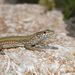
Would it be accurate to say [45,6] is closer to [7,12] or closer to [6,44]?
[7,12]

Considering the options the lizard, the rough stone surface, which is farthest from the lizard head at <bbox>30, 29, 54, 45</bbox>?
the rough stone surface

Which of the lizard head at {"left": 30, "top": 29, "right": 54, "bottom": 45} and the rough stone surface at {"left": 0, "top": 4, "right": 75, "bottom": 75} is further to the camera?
the lizard head at {"left": 30, "top": 29, "right": 54, "bottom": 45}

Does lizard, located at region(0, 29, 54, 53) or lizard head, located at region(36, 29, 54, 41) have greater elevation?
lizard head, located at region(36, 29, 54, 41)

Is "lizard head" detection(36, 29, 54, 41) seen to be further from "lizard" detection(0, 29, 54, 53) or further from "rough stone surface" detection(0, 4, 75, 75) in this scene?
"rough stone surface" detection(0, 4, 75, 75)

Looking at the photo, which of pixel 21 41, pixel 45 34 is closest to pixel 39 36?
pixel 45 34

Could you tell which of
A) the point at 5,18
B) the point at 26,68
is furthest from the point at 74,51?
the point at 5,18

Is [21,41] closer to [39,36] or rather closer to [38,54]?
[39,36]

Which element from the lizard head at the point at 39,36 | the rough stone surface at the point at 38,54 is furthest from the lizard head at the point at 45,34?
the rough stone surface at the point at 38,54

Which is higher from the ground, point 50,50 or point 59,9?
point 59,9
